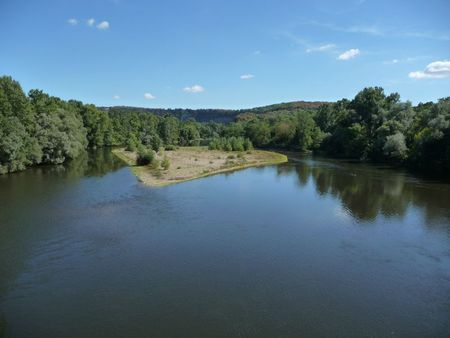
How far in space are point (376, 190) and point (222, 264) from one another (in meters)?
28.9

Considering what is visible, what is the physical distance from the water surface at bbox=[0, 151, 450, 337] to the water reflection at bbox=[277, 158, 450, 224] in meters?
0.40

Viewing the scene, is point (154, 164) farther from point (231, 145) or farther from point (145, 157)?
point (231, 145)

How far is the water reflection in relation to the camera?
111 ft

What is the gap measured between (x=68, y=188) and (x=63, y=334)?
29.9 meters

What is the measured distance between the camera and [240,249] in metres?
23.6

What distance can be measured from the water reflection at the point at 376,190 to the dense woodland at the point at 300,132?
7.35m

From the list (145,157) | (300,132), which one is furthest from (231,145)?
(145,157)

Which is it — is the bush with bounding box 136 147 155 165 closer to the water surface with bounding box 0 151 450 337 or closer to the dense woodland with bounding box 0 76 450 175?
the dense woodland with bounding box 0 76 450 175

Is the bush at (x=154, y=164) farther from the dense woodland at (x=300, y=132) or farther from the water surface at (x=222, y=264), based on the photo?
the water surface at (x=222, y=264)

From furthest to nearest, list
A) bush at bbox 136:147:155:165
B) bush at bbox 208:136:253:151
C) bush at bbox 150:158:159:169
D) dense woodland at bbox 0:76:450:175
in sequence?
bush at bbox 208:136:253:151 → bush at bbox 136:147:155:165 → bush at bbox 150:158:159:169 → dense woodland at bbox 0:76:450:175

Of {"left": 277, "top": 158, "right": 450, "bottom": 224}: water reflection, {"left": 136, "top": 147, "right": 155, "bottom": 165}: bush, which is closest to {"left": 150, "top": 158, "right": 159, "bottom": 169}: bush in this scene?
{"left": 136, "top": 147, "right": 155, "bottom": 165}: bush

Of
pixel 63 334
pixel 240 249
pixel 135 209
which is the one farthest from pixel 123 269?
pixel 135 209

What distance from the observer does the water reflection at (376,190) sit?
3369cm

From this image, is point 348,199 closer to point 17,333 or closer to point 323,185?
point 323,185
